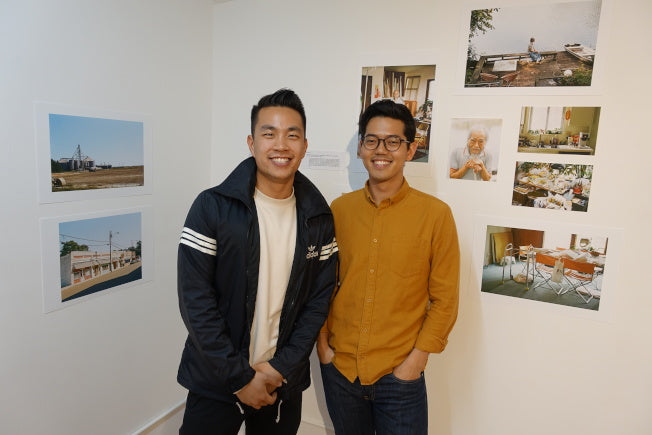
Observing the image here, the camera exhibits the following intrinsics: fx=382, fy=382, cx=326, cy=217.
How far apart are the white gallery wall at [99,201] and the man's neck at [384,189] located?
1203 millimetres

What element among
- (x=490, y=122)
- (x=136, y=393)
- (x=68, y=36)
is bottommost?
(x=136, y=393)

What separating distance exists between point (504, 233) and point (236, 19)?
6.11ft

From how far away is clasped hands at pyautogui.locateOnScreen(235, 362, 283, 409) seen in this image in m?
1.29

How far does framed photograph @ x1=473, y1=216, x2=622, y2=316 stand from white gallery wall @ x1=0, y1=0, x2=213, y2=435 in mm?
1651

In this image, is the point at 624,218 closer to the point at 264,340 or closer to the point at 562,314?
the point at 562,314

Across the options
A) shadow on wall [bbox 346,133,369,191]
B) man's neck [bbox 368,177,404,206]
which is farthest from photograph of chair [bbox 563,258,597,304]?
shadow on wall [bbox 346,133,369,191]

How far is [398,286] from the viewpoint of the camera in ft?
4.72

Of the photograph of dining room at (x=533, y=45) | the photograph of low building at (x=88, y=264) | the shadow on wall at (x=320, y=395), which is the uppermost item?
the photograph of dining room at (x=533, y=45)

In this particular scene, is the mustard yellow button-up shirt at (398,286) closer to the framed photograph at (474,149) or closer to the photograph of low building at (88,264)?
the framed photograph at (474,149)

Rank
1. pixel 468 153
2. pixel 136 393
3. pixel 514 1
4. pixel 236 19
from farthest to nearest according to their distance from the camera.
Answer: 1. pixel 236 19
2. pixel 136 393
3. pixel 468 153
4. pixel 514 1

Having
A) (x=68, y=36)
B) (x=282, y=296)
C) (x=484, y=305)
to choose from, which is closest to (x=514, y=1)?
(x=484, y=305)

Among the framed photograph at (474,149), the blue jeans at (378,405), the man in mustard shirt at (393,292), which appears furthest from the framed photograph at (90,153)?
the framed photograph at (474,149)

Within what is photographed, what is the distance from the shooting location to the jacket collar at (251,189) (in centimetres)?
130

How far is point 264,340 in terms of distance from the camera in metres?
1.36
